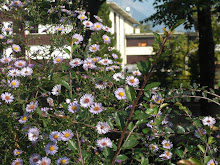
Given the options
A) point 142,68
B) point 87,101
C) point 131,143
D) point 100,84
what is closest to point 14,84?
point 100,84

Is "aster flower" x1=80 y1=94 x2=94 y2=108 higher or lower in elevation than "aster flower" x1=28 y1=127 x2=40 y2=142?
higher

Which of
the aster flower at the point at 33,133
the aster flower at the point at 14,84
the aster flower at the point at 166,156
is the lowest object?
the aster flower at the point at 166,156

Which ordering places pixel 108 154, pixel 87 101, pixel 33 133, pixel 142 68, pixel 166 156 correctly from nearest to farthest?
pixel 142 68 → pixel 108 154 → pixel 87 101 → pixel 33 133 → pixel 166 156

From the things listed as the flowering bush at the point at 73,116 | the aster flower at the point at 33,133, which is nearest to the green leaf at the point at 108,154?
the flowering bush at the point at 73,116

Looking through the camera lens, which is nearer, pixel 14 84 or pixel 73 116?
pixel 73 116

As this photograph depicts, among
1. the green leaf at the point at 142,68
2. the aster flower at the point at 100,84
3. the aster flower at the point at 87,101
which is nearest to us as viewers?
the green leaf at the point at 142,68

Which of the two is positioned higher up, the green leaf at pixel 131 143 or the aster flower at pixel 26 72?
the aster flower at pixel 26 72

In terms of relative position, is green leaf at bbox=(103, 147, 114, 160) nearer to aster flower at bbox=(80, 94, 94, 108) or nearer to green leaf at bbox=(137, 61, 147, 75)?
green leaf at bbox=(137, 61, 147, 75)

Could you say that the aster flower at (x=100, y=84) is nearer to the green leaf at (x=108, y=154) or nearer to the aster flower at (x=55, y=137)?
the aster flower at (x=55, y=137)

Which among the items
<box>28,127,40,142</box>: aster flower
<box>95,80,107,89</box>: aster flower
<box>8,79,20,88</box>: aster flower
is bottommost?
<box>28,127,40,142</box>: aster flower

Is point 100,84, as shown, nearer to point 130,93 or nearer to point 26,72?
point 26,72

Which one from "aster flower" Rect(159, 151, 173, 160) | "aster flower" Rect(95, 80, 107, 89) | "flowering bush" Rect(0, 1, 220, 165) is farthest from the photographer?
"aster flower" Rect(95, 80, 107, 89)

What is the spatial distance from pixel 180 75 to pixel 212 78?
4062 mm

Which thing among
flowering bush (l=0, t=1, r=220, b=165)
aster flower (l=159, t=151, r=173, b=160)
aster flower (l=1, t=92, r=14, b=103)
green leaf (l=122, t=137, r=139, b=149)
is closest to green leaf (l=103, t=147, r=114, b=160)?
green leaf (l=122, t=137, r=139, b=149)
